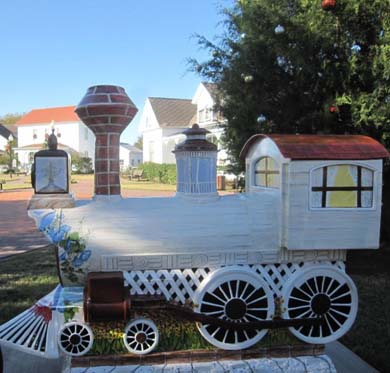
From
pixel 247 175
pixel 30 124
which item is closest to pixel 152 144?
pixel 30 124

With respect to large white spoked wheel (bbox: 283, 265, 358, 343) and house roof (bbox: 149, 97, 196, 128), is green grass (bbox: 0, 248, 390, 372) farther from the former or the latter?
house roof (bbox: 149, 97, 196, 128)

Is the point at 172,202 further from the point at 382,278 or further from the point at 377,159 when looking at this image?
the point at 382,278

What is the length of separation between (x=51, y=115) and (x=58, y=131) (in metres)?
6.60

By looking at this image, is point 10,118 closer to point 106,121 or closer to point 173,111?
point 173,111

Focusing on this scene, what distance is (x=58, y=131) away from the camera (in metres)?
47.2

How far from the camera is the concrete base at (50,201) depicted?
2.82 m

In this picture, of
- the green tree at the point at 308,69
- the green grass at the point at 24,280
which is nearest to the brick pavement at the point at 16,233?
the green grass at the point at 24,280

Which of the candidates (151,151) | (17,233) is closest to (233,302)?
(17,233)

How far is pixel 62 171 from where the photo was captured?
111 inches

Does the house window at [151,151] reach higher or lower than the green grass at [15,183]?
higher

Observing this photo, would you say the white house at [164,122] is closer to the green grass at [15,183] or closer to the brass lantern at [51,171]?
the green grass at [15,183]

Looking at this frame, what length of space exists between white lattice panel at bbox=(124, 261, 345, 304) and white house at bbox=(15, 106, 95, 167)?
43.8 m

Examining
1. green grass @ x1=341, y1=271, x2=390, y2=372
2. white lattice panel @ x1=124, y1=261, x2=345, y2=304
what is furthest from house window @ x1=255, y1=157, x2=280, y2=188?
green grass @ x1=341, y1=271, x2=390, y2=372

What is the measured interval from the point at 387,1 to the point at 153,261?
185 inches
